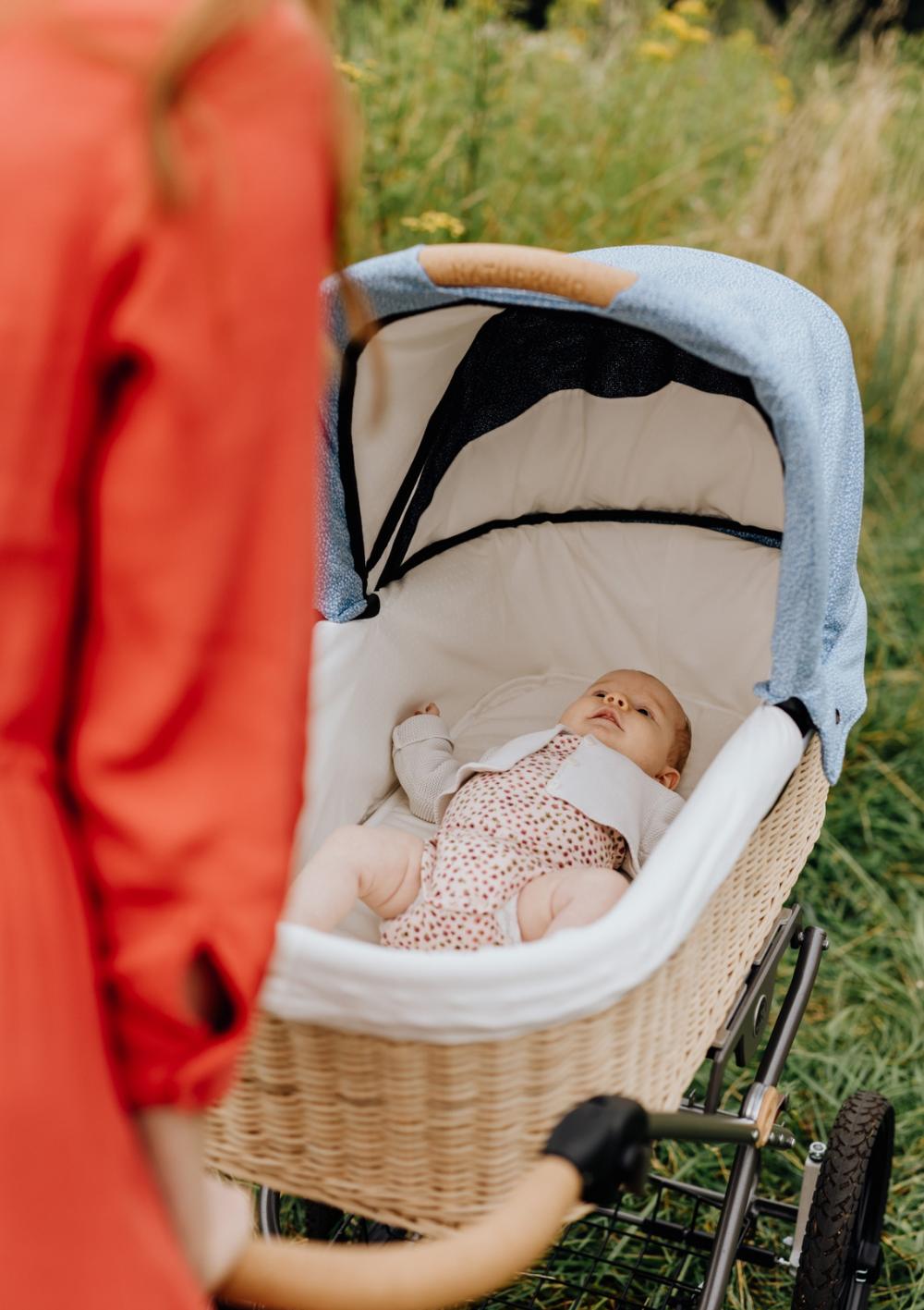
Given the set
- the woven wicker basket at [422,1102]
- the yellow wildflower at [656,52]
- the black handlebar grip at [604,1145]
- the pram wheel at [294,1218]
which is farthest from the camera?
the yellow wildflower at [656,52]

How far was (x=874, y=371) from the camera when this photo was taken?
3.92m

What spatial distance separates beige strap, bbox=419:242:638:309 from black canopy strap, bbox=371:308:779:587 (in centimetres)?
52

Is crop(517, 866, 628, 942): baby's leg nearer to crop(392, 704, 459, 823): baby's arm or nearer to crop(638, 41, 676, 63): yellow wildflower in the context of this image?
crop(392, 704, 459, 823): baby's arm

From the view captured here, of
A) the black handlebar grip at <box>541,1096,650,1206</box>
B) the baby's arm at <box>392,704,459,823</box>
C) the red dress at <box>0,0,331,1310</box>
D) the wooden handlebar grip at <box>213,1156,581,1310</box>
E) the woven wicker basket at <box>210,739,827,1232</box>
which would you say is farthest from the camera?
the baby's arm at <box>392,704,459,823</box>

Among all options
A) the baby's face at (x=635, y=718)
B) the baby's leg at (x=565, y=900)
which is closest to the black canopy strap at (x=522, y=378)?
the baby's face at (x=635, y=718)

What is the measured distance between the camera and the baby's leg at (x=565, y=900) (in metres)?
1.57

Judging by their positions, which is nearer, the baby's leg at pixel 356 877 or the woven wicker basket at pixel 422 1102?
the woven wicker basket at pixel 422 1102

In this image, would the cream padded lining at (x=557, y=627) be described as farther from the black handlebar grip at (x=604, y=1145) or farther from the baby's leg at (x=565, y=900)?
the black handlebar grip at (x=604, y=1145)

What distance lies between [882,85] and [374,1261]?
4424mm

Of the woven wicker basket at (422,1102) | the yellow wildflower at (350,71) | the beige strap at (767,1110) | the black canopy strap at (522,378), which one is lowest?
the beige strap at (767,1110)

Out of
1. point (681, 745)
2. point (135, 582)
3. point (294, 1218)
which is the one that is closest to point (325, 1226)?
point (294, 1218)

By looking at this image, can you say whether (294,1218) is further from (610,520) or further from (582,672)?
(610,520)

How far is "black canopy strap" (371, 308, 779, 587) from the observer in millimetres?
2020

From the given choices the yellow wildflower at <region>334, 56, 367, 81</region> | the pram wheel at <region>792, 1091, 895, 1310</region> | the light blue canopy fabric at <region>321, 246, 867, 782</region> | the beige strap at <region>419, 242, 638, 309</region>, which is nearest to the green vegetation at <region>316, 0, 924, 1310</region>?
the yellow wildflower at <region>334, 56, 367, 81</region>
